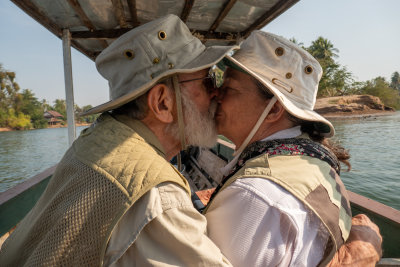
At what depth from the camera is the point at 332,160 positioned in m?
1.34

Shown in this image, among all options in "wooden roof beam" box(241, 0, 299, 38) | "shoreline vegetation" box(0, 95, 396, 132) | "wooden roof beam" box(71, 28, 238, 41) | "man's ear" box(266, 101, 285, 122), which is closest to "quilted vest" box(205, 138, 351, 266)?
"man's ear" box(266, 101, 285, 122)

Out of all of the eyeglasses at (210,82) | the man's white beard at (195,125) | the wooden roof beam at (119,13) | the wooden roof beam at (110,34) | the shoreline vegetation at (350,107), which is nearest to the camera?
the man's white beard at (195,125)

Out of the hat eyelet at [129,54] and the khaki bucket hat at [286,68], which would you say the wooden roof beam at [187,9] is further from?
the hat eyelet at [129,54]

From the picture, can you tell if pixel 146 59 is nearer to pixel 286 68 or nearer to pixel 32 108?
pixel 286 68

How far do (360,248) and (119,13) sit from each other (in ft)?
11.9

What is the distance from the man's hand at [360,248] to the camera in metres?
1.15

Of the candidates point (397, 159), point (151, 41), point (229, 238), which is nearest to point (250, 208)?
point (229, 238)

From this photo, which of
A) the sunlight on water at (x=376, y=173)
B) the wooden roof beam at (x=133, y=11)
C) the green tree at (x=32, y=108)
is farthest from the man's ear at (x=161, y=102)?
the green tree at (x=32, y=108)

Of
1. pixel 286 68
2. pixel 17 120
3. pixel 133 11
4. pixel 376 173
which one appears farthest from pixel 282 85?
pixel 17 120

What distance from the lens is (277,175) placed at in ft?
3.54

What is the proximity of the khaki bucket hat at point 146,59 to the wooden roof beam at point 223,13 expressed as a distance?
7.37ft

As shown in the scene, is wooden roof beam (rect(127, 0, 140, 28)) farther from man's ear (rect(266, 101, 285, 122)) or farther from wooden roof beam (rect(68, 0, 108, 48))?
man's ear (rect(266, 101, 285, 122))

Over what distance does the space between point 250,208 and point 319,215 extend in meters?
0.29

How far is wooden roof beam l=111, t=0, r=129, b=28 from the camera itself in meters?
3.15
